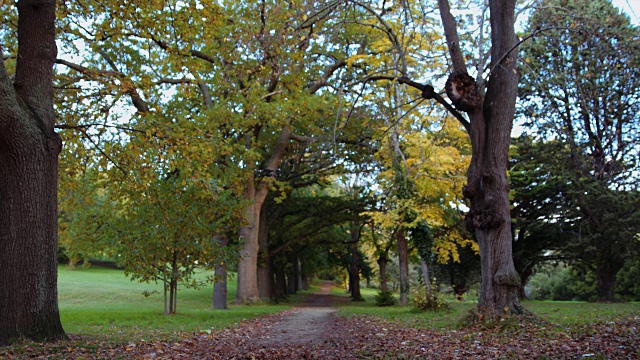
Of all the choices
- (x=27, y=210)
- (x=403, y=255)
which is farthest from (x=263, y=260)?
(x=27, y=210)

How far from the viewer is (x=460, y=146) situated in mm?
23281

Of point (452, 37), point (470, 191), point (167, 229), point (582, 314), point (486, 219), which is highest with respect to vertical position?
point (452, 37)

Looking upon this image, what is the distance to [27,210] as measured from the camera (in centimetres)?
752

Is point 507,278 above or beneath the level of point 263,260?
above

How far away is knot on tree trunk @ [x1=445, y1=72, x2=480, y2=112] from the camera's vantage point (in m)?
10.3

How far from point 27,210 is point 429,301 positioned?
43.2 feet

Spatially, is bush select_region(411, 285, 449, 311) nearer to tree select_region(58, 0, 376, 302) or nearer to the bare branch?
tree select_region(58, 0, 376, 302)

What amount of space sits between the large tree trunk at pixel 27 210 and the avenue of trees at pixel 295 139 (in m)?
0.03

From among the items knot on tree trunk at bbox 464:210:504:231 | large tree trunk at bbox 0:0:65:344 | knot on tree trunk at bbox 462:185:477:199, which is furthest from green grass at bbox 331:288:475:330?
large tree trunk at bbox 0:0:65:344

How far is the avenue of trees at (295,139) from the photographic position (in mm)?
8172

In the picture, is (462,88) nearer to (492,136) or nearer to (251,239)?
(492,136)

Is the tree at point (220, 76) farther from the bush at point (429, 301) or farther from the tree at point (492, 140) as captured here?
the bush at point (429, 301)

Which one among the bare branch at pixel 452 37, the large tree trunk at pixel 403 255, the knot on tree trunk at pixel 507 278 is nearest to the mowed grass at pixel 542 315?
the knot on tree trunk at pixel 507 278

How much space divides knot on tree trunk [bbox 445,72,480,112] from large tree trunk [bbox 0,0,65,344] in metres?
7.38
